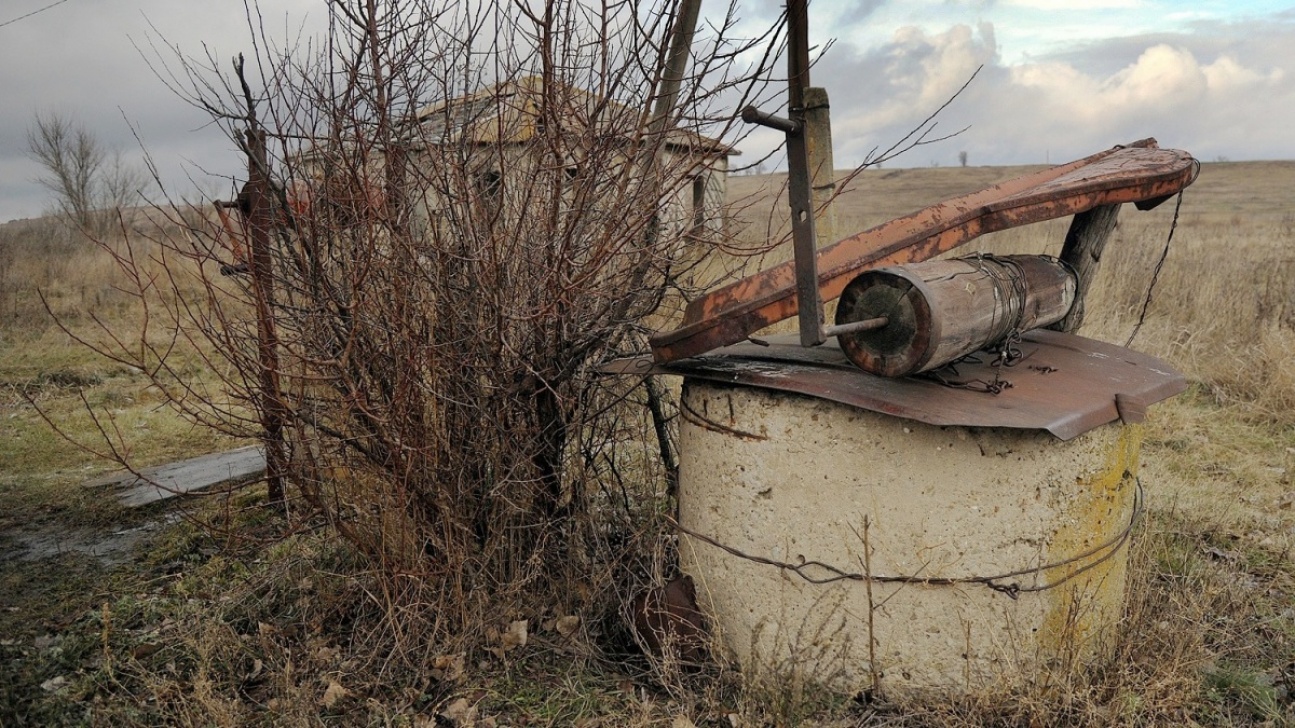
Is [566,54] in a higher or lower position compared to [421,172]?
higher

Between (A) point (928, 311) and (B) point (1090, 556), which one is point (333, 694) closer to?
(A) point (928, 311)

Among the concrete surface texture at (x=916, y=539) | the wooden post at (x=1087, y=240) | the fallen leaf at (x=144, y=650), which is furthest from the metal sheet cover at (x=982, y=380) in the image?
the fallen leaf at (x=144, y=650)

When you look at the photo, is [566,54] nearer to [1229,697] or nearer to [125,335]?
[1229,697]

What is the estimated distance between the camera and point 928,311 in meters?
2.60

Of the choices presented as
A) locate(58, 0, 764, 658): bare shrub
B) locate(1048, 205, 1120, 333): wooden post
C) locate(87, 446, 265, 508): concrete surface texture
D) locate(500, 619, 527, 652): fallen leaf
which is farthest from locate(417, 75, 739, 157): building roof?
locate(87, 446, 265, 508): concrete surface texture

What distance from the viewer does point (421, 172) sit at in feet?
11.1

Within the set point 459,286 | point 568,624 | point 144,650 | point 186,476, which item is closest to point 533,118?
point 459,286

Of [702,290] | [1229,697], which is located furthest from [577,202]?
[1229,697]

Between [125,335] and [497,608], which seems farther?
[125,335]

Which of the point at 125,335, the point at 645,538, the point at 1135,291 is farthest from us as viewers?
the point at 125,335

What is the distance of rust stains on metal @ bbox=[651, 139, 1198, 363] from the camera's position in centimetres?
299

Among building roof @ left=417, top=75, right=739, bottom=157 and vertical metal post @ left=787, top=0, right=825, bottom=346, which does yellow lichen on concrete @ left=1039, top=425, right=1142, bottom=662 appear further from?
building roof @ left=417, top=75, right=739, bottom=157

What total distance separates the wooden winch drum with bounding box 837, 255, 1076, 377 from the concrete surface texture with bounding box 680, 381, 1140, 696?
0.75ft

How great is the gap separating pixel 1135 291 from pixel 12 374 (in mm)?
12357
